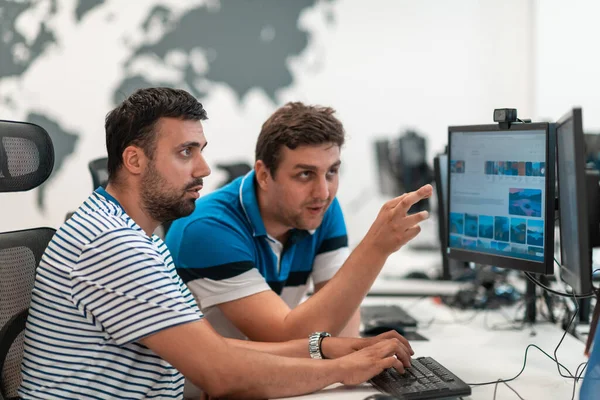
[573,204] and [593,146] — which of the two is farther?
[593,146]

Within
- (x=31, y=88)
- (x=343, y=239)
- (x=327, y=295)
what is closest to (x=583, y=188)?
(x=327, y=295)

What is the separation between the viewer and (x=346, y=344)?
5.00 ft

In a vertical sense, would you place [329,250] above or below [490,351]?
above

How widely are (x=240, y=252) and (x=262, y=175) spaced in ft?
→ 0.85

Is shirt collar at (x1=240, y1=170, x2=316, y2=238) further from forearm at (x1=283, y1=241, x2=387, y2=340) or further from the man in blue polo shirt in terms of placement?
forearm at (x1=283, y1=241, x2=387, y2=340)

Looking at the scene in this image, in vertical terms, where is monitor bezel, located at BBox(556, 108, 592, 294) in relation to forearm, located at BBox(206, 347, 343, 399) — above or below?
above

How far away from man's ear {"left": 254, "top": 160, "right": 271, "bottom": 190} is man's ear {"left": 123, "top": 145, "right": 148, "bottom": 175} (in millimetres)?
531

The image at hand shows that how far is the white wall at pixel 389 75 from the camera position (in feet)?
15.5

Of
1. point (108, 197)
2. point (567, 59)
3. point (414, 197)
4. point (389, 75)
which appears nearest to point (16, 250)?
point (108, 197)

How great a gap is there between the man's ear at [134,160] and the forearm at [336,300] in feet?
1.79

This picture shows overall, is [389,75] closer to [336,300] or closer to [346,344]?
[336,300]

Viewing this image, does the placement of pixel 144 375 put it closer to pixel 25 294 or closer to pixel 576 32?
pixel 25 294

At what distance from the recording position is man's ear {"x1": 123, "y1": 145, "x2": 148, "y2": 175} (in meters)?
1.45

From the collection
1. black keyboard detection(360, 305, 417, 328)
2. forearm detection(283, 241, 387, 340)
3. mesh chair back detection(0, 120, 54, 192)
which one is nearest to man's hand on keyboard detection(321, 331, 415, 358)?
forearm detection(283, 241, 387, 340)
